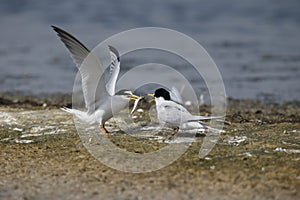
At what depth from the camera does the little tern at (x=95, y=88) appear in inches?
233

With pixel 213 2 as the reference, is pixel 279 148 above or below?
below

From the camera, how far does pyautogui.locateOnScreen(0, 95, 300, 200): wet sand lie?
448 cm

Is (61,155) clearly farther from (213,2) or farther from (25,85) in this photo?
(213,2)

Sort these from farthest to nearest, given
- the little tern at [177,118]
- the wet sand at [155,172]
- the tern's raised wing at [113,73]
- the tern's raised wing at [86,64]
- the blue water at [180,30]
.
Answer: the blue water at [180,30], the tern's raised wing at [113,73], the little tern at [177,118], the tern's raised wing at [86,64], the wet sand at [155,172]

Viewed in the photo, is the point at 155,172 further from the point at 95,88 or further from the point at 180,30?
the point at 180,30

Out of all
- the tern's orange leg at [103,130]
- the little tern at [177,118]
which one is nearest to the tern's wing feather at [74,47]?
the tern's orange leg at [103,130]

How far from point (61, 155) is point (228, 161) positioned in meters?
1.48

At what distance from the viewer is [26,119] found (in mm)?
7074

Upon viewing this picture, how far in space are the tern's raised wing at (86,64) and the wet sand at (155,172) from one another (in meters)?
0.53

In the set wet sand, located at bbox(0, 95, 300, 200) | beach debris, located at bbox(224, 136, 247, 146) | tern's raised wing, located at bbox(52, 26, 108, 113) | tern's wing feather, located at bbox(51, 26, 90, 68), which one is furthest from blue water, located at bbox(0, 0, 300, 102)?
tern's wing feather, located at bbox(51, 26, 90, 68)

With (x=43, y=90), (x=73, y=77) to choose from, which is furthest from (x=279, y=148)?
(x=73, y=77)

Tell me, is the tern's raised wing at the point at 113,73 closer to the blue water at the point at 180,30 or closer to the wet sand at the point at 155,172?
the wet sand at the point at 155,172

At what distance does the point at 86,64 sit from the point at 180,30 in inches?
508

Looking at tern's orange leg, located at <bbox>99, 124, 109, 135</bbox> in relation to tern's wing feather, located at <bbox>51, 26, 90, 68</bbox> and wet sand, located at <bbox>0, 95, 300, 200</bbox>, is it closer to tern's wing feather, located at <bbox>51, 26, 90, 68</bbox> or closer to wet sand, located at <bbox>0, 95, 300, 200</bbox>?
wet sand, located at <bbox>0, 95, 300, 200</bbox>
